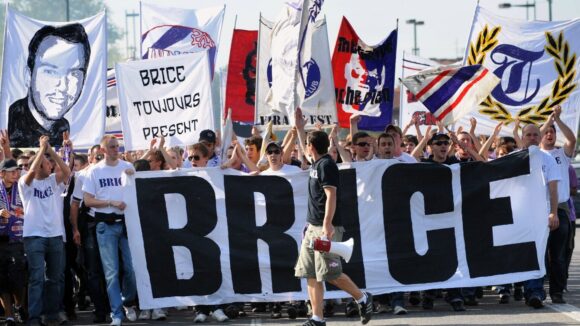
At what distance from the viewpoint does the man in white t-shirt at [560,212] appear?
1276 cm

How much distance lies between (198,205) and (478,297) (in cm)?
334

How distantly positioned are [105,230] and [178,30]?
791cm

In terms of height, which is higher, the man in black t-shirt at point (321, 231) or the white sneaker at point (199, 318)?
the man in black t-shirt at point (321, 231)

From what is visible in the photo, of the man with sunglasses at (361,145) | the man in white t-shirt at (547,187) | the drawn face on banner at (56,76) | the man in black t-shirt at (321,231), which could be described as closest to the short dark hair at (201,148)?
the man with sunglasses at (361,145)

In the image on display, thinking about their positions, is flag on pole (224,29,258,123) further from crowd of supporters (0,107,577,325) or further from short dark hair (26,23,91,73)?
crowd of supporters (0,107,577,325)

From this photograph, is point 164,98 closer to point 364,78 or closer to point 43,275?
point 43,275

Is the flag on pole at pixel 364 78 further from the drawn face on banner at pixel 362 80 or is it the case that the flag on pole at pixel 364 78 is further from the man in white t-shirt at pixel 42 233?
the man in white t-shirt at pixel 42 233

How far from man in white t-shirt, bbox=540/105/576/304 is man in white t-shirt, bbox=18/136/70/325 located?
5143mm

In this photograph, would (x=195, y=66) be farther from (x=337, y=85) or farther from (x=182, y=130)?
(x=337, y=85)

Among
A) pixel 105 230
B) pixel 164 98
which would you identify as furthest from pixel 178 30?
pixel 105 230

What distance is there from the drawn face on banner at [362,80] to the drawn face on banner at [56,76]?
13.0ft

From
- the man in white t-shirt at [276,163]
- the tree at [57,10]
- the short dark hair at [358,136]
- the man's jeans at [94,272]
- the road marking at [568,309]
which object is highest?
the tree at [57,10]

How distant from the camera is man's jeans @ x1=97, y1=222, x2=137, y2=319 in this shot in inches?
480

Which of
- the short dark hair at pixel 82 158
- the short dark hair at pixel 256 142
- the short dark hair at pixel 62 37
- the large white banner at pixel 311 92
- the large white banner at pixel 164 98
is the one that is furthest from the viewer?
the short dark hair at pixel 62 37
